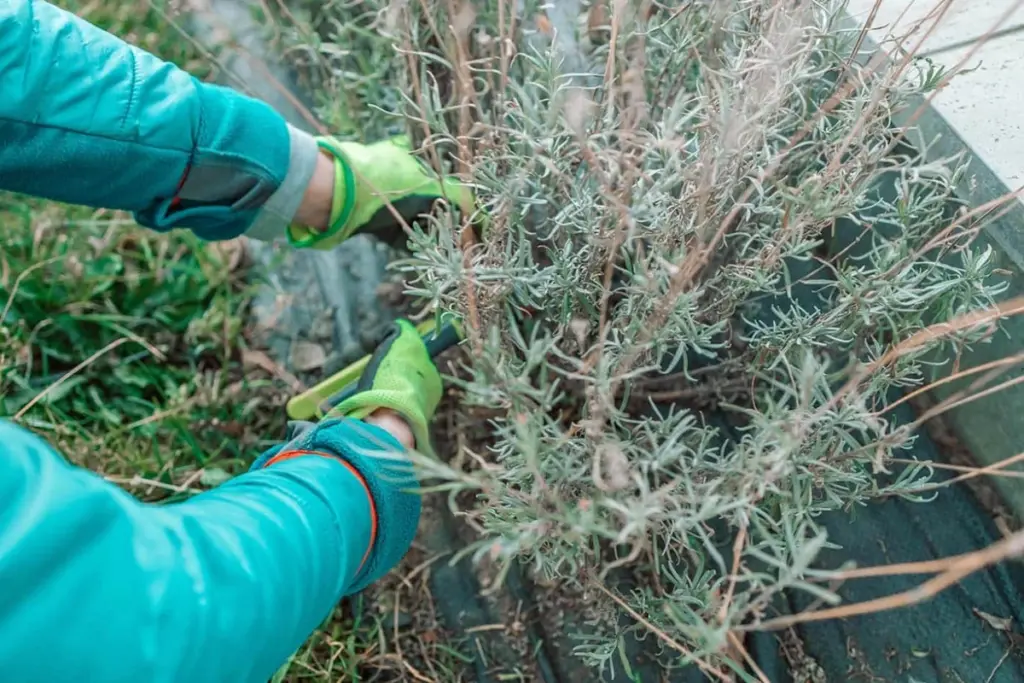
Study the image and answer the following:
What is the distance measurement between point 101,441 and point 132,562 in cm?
84

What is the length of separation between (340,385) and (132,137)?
54 centimetres

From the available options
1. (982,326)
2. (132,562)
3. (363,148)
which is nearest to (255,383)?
(363,148)

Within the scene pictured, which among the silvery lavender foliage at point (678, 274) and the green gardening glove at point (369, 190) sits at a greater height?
the silvery lavender foliage at point (678, 274)

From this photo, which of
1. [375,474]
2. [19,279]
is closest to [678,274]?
[375,474]

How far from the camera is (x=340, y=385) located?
1.50 metres

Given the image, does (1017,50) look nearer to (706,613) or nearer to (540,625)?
(706,613)

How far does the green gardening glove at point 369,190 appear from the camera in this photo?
4.75ft

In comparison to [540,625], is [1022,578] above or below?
above

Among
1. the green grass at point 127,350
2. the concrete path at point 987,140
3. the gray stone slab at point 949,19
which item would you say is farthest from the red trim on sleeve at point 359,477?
the gray stone slab at point 949,19

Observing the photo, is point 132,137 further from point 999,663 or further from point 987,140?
point 999,663

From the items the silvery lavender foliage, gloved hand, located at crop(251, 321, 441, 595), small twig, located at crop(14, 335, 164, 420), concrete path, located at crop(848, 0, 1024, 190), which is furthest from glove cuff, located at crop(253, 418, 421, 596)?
concrete path, located at crop(848, 0, 1024, 190)

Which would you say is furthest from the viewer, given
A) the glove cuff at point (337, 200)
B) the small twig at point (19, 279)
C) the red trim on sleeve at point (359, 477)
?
the small twig at point (19, 279)

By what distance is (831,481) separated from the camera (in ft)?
3.30

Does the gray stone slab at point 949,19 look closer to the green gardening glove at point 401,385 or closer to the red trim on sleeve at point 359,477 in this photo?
the green gardening glove at point 401,385
